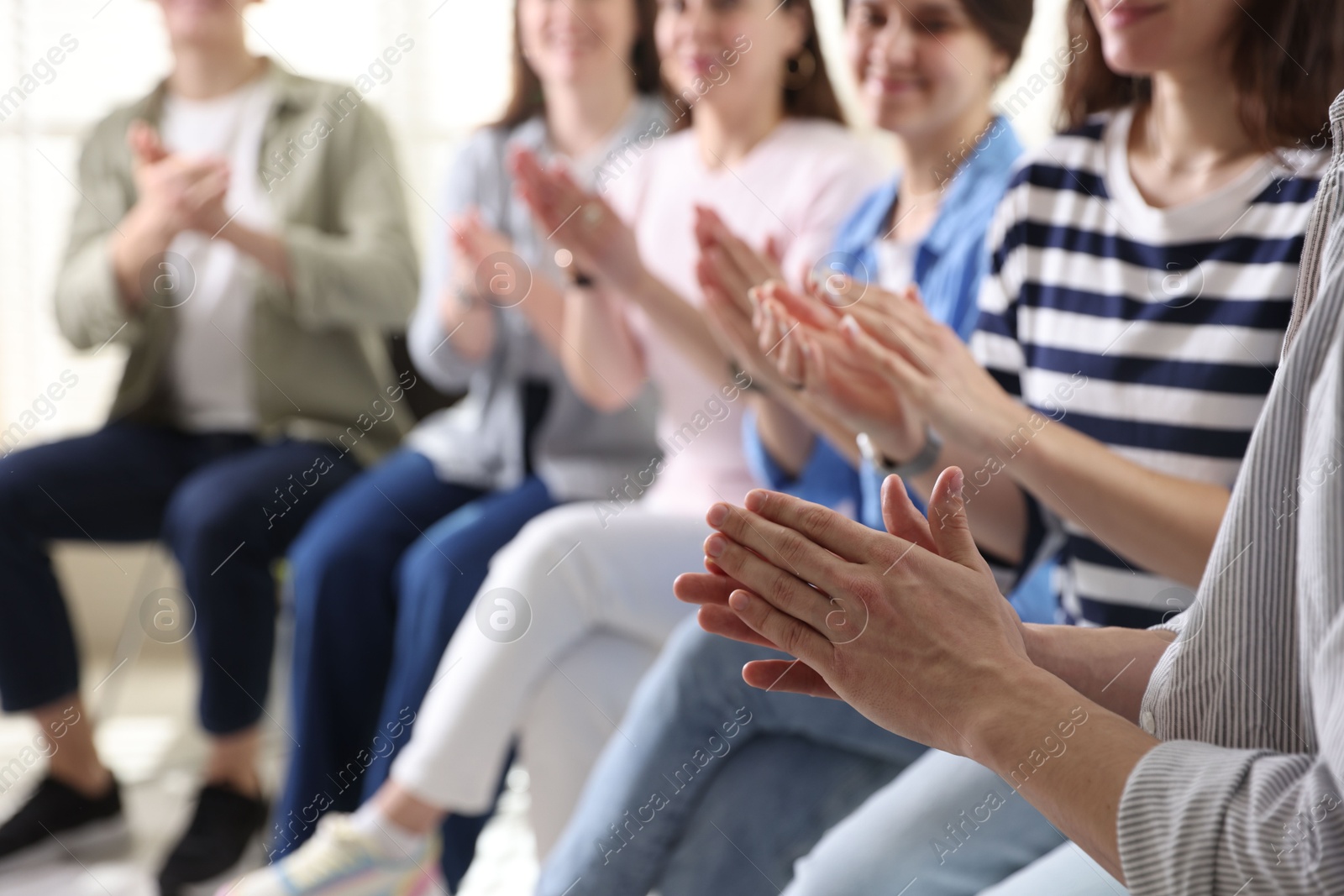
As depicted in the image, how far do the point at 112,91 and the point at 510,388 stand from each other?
113 centimetres

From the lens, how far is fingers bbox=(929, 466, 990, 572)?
1.99ft

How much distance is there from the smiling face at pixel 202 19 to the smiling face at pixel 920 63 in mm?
1053

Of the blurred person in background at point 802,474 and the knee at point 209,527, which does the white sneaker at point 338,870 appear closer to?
the blurred person in background at point 802,474

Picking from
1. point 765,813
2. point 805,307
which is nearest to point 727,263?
point 805,307

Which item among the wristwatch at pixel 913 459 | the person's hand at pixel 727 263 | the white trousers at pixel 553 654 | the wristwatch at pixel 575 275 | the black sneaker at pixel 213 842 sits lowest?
the black sneaker at pixel 213 842

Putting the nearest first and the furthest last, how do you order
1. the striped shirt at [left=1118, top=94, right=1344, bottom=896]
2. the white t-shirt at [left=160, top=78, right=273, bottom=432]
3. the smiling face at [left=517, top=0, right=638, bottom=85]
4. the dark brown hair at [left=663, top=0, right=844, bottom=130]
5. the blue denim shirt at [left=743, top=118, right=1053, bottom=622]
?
the striped shirt at [left=1118, top=94, right=1344, bottom=896] → the blue denim shirt at [left=743, top=118, right=1053, bottom=622] → the dark brown hair at [left=663, top=0, right=844, bottom=130] → the smiling face at [left=517, top=0, right=638, bottom=85] → the white t-shirt at [left=160, top=78, right=273, bottom=432]

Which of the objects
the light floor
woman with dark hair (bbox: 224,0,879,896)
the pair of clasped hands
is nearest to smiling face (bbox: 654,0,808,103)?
woman with dark hair (bbox: 224,0,879,896)

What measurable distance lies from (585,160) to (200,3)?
66 cm

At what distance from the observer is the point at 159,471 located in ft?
5.58

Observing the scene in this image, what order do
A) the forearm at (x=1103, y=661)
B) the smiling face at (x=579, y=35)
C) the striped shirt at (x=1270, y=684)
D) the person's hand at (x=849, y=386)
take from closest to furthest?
the striped shirt at (x=1270, y=684) < the forearm at (x=1103, y=661) < the person's hand at (x=849, y=386) < the smiling face at (x=579, y=35)

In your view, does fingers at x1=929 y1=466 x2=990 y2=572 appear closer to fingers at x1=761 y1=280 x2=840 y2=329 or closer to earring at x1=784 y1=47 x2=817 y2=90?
fingers at x1=761 y1=280 x2=840 y2=329

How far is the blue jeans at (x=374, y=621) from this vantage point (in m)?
1.38

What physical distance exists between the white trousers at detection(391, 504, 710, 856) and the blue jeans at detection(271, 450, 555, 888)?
14 centimetres

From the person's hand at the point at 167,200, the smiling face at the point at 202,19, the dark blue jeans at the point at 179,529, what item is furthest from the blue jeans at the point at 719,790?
the smiling face at the point at 202,19
